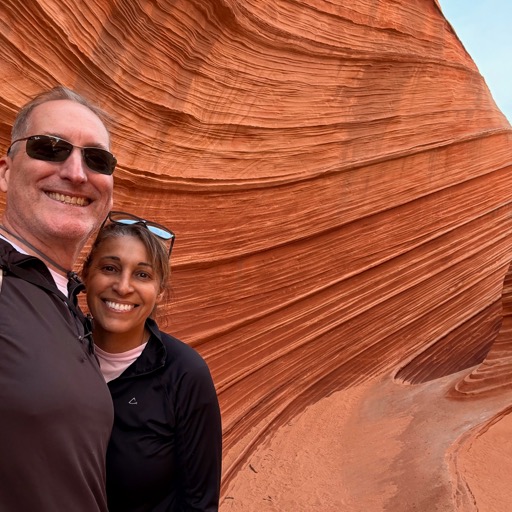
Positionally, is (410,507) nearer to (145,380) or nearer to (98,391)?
(145,380)

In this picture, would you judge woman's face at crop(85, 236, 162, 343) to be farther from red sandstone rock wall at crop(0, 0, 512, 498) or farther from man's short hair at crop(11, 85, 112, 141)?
red sandstone rock wall at crop(0, 0, 512, 498)

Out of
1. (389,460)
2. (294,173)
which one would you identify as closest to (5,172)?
(389,460)

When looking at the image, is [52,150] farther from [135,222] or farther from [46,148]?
[135,222]

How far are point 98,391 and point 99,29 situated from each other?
6.91ft

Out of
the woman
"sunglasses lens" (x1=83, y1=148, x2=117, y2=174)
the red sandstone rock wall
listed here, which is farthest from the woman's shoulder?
the red sandstone rock wall

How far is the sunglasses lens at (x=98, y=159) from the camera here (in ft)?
3.68

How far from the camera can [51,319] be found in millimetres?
869

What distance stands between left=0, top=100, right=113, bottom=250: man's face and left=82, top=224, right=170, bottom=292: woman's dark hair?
21 cm

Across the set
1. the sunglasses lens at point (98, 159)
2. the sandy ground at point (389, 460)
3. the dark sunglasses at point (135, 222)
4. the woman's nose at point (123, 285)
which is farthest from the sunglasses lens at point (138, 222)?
the sandy ground at point (389, 460)

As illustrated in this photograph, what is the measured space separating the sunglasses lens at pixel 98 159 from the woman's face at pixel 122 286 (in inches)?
9.9

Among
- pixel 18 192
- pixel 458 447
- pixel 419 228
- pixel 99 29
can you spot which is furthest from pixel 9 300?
pixel 419 228

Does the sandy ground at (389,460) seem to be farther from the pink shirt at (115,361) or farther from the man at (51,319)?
the man at (51,319)

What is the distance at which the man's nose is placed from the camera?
3.53ft

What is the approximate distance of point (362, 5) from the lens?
482 centimetres
